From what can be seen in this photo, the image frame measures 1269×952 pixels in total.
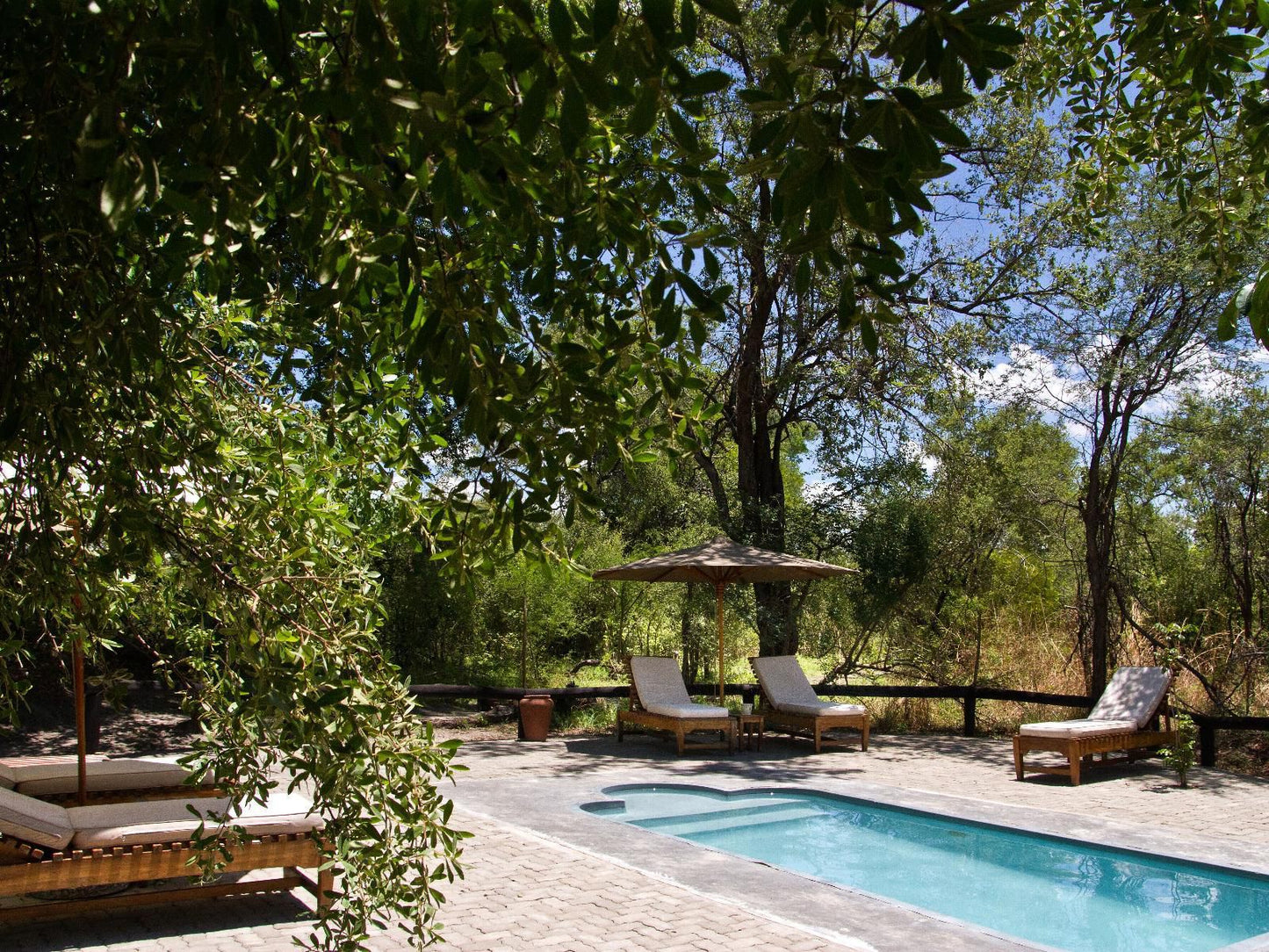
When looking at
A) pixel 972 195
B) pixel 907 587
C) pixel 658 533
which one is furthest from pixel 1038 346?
pixel 658 533

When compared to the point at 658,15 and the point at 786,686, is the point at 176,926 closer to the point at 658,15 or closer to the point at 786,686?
the point at 658,15

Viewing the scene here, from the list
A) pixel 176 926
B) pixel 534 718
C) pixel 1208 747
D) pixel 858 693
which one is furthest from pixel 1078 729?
pixel 176 926

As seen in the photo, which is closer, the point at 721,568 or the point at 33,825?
the point at 33,825

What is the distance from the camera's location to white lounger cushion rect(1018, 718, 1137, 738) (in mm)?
9680

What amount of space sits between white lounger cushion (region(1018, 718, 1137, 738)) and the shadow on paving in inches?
272

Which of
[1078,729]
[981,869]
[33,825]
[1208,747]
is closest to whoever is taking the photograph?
[33,825]

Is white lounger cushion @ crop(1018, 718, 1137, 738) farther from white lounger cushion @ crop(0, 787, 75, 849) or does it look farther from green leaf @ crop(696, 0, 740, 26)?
green leaf @ crop(696, 0, 740, 26)

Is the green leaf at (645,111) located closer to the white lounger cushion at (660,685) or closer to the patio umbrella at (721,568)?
the patio umbrella at (721,568)

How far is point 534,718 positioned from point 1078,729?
589cm

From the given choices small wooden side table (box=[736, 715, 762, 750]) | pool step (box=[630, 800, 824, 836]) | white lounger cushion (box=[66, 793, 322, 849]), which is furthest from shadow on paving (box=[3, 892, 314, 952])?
small wooden side table (box=[736, 715, 762, 750])

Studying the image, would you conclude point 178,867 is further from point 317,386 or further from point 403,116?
point 403,116

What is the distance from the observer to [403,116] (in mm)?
1439

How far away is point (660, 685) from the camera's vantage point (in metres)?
12.7

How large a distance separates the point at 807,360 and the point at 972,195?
3.03 meters
